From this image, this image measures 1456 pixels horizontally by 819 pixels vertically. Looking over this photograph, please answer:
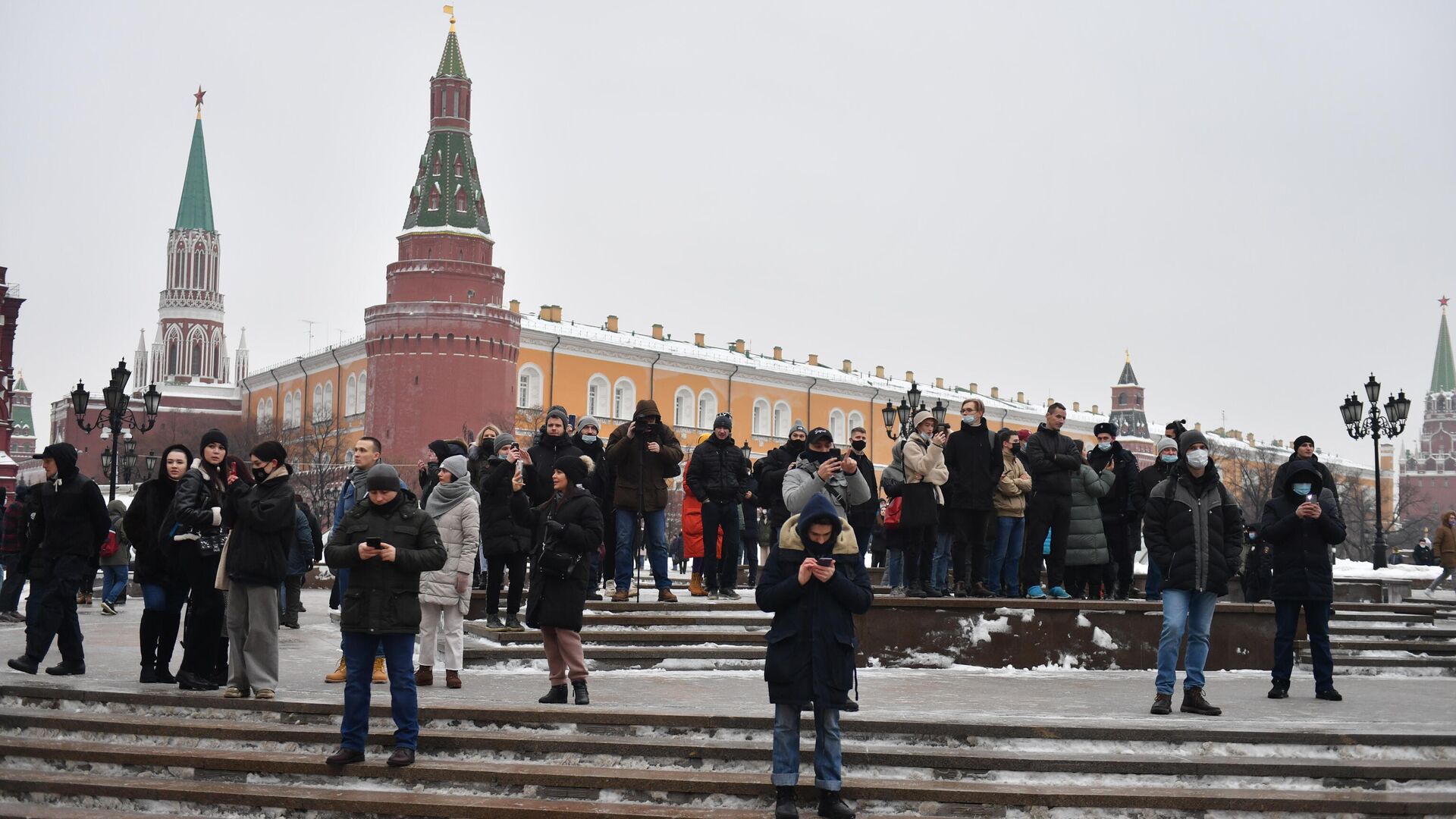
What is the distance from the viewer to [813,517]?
21.2 feet

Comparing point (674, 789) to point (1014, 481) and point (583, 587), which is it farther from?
point (1014, 481)

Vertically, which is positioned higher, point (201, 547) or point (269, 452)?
point (269, 452)

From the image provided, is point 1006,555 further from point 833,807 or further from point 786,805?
point 786,805

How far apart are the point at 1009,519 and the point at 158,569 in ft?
20.9

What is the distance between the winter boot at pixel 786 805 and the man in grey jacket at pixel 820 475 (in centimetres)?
197

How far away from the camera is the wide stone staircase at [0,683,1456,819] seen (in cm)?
684

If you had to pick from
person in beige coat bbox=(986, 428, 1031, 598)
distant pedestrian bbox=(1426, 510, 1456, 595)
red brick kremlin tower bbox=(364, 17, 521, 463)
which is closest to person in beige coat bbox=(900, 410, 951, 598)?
person in beige coat bbox=(986, 428, 1031, 598)

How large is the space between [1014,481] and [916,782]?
473cm

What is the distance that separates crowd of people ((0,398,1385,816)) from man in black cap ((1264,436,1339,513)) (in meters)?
0.04

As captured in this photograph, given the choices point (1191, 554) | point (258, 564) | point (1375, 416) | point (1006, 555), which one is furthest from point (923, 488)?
point (1375, 416)

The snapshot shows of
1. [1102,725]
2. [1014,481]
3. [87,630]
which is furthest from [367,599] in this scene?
[87,630]

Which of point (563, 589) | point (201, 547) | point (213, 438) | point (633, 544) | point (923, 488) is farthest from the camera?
point (633, 544)

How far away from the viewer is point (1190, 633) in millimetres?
8711

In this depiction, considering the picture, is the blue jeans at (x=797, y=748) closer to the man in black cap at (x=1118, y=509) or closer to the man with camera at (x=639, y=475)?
the man with camera at (x=639, y=475)
